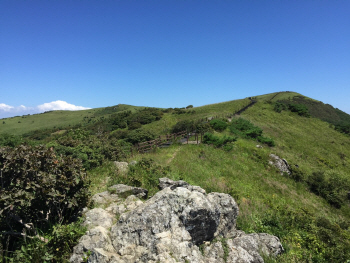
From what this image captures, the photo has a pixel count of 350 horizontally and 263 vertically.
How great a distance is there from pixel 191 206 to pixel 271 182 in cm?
1385

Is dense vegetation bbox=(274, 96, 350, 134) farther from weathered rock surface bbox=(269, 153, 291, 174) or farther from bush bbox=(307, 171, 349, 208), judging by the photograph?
bush bbox=(307, 171, 349, 208)

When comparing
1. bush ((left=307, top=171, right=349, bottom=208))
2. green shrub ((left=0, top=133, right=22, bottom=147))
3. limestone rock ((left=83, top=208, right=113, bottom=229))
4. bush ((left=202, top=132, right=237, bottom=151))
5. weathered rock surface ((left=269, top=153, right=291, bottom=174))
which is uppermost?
bush ((left=202, top=132, right=237, bottom=151))

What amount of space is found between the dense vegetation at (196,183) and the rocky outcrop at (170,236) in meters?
0.67

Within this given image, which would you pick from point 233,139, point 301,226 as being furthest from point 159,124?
point 301,226

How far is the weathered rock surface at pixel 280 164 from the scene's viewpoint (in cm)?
2056

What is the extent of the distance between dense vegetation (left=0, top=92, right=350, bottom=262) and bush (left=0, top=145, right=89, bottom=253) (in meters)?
0.03

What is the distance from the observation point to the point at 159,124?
131 feet

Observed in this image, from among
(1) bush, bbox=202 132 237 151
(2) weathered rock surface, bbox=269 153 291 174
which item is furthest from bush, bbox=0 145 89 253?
(2) weathered rock surface, bbox=269 153 291 174

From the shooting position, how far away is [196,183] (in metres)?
13.2

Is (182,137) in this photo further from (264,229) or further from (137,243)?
(137,243)

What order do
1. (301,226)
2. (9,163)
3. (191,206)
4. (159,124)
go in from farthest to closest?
(159,124) → (301,226) → (191,206) → (9,163)

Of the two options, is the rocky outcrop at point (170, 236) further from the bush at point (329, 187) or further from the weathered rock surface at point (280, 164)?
the weathered rock surface at point (280, 164)

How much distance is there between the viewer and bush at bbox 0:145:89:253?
16.6 feet

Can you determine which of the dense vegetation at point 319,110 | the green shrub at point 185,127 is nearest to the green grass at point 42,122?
the green shrub at point 185,127
